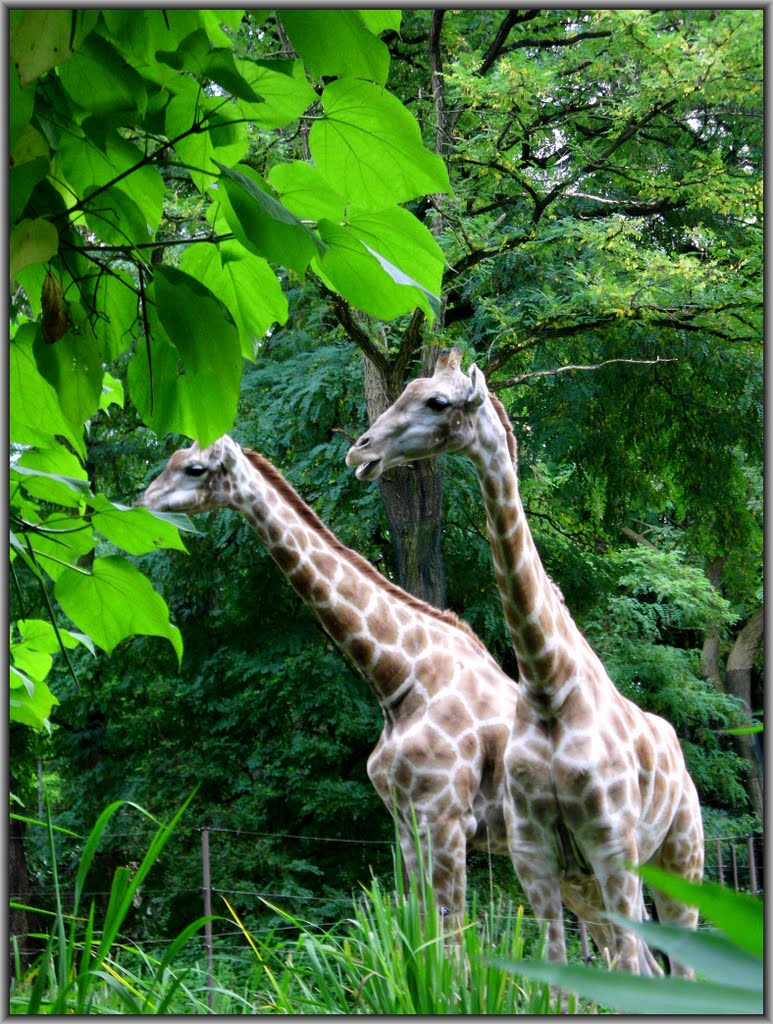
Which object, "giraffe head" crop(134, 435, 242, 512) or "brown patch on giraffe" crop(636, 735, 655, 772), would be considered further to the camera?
"giraffe head" crop(134, 435, 242, 512)

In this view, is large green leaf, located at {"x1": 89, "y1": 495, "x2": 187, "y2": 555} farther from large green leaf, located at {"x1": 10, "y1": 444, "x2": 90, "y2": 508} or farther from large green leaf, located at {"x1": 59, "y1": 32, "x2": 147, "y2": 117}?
large green leaf, located at {"x1": 59, "y1": 32, "x2": 147, "y2": 117}

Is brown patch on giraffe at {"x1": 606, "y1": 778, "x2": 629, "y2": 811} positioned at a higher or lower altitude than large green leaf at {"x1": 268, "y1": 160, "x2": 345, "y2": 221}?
lower

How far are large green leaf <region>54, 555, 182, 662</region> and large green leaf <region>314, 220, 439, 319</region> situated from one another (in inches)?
12.2

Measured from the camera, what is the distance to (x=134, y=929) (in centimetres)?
498

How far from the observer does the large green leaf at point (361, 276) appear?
677 millimetres

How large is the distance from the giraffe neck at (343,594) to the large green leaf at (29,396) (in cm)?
181

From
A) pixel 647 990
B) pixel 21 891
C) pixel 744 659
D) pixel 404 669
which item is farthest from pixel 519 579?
pixel 744 659

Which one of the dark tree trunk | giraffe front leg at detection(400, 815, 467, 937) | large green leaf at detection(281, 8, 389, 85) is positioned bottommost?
the dark tree trunk

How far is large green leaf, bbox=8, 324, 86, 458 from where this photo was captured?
82 centimetres

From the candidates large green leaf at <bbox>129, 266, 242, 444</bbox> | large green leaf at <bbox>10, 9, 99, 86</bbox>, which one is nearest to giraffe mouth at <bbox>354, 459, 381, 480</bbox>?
large green leaf at <bbox>129, 266, 242, 444</bbox>

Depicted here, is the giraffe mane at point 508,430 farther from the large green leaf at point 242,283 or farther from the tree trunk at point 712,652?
the tree trunk at point 712,652

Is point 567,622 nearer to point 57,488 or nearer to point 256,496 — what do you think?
point 256,496

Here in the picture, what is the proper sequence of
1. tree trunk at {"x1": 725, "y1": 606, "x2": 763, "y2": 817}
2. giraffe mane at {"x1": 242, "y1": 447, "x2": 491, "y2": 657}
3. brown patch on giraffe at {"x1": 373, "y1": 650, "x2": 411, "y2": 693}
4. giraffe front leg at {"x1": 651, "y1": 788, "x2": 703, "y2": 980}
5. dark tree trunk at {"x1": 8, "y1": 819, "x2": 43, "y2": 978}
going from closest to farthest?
giraffe front leg at {"x1": 651, "y1": 788, "x2": 703, "y2": 980}, brown patch on giraffe at {"x1": 373, "y1": 650, "x2": 411, "y2": 693}, giraffe mane at {"x1": 242, "y1": 447, "x2": 491, "y2": 657}, dark tree trunk at {"x1": 8, "y1": 819, "x2": 43, "y2": 978}, tree trunk at {"x1": 725, "y1": 606, "x2": 763, "y2": 817}

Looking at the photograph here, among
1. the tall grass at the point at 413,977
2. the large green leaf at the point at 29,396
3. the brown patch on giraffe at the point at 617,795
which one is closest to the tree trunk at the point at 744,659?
the brown patch on giraffe at the point at 617,795
